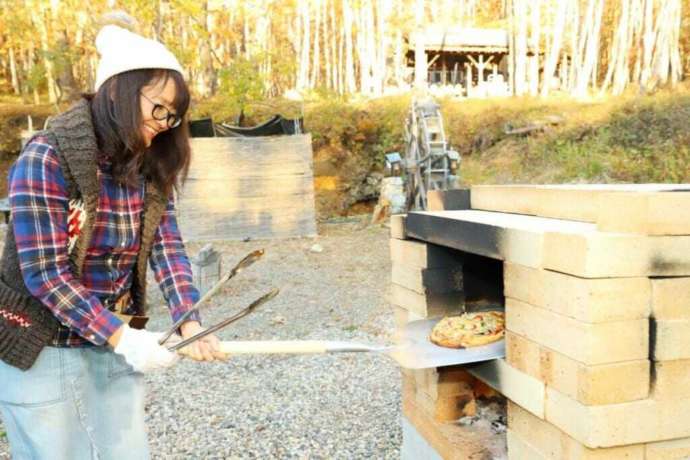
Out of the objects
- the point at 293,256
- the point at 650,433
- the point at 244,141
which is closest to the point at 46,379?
the point at 650,433

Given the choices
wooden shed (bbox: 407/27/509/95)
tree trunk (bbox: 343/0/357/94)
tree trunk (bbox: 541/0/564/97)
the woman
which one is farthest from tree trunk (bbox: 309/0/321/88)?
the woman

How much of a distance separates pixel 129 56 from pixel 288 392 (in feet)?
9.76

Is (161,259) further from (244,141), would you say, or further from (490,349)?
(244,141)

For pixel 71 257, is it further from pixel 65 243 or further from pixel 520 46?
pixel 520 46

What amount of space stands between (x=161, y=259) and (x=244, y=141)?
8987 millimetres

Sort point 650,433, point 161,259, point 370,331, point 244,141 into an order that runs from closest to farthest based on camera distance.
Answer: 1. point 650,433
2. point 161,259
3. point 370,331
4. point 244,141

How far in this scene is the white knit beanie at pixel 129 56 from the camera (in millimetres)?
1753

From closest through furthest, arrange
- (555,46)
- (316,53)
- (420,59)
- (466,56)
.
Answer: (420,59)
(555,46)
(466,56)
(316,53)

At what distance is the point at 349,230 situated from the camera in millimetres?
12469

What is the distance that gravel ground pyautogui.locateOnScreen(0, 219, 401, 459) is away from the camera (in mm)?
3441

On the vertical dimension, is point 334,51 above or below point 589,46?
above

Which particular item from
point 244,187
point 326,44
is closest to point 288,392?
point 244,187

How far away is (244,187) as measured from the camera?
36.2ft

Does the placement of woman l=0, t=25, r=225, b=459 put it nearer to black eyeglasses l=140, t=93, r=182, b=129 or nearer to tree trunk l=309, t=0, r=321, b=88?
black eyeglasses l=140, t=93, r=182, b=129
